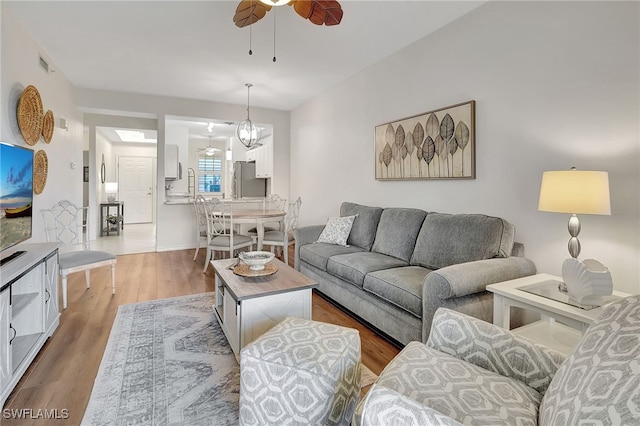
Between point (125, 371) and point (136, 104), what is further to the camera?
point (136, 104)

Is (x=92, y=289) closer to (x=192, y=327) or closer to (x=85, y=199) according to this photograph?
(x=192, y=327)

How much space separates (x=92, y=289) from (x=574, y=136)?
452 cm

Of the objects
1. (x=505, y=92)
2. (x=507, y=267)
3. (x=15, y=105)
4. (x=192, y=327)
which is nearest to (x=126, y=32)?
(x=15, y=105)

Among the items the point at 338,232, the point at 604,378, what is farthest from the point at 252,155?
the point at 604,378

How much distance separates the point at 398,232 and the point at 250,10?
2.16 metres

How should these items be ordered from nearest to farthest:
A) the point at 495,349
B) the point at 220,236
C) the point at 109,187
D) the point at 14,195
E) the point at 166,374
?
the point at 495,349 → the point at 166,374 → the point at 14,195 → the point at 220,236 → the point at 109,187

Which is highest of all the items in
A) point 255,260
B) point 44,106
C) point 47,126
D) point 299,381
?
point 44,106

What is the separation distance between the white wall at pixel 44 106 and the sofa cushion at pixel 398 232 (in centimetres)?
339

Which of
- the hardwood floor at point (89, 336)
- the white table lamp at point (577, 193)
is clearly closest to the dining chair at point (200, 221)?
the hardwood floor at point (89, 336)

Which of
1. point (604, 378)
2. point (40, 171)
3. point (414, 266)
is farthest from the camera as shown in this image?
point (40, 171)

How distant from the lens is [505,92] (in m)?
2.47

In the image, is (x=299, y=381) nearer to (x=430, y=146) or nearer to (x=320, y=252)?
(x=320, y=252)

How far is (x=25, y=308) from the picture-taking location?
2.10 m

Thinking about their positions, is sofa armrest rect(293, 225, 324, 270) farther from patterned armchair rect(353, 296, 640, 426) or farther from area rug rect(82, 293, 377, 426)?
patterned armchair rect(353, 296, 640, 426)
